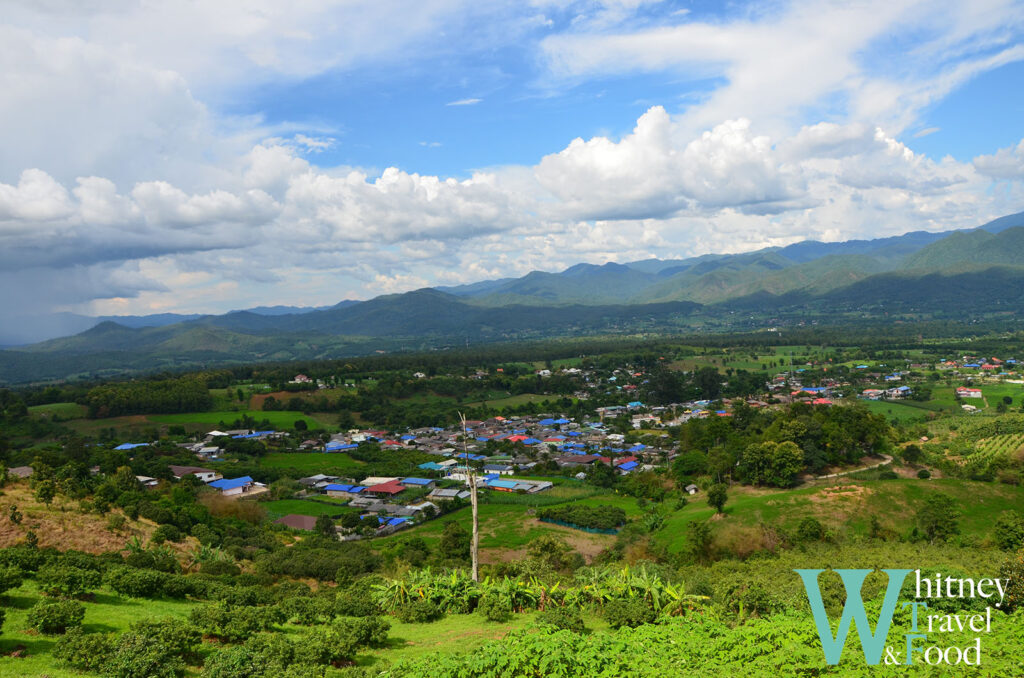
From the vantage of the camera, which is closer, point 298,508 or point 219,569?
point 219,569

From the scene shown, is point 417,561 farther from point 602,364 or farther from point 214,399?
point 602,364

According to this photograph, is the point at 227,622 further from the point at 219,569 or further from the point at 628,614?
the point at 628,614

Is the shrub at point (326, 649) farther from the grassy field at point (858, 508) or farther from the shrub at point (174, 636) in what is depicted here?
the grassy field at point (858, 508)

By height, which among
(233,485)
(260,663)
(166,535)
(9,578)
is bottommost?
(233,485)

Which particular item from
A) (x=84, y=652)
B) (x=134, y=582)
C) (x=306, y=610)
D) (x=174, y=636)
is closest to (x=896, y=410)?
(x=306, y=610)

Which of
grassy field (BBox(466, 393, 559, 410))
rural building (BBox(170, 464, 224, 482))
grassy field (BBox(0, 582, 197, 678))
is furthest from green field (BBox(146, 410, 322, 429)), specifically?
grassy field (BBox(0, 582, 197, 678))

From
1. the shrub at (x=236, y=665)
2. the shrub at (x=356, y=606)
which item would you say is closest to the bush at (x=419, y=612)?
the shrub at (x=356, y=606)

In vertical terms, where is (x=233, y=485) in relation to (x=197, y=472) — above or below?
below
